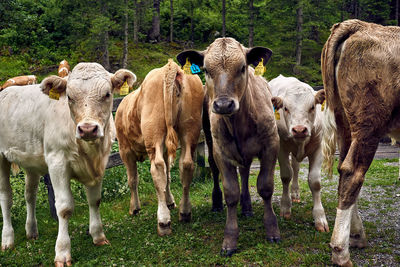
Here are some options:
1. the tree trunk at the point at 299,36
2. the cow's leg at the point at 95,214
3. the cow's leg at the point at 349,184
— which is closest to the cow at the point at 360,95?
the cow's leg at the point at 349,184

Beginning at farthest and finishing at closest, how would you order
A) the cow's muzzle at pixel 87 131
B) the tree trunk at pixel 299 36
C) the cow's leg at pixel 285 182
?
1. the tree trunk at pixel 299 36
2. the cow's leg at pixel 285 182
3. the cow's muzzle at pixel 87 131

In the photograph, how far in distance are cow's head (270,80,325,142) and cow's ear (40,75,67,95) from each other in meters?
2.82

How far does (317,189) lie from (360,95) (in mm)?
1909

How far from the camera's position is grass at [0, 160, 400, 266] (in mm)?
4688

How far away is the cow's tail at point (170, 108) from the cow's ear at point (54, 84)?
55.9 inches

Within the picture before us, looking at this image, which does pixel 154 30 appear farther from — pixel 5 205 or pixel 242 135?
pixel 242 135

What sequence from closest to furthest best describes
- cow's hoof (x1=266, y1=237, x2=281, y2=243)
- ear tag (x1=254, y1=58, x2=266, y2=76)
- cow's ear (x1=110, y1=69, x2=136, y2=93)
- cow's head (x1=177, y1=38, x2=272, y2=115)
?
1. cow's head (x1=177, y1=38, x2=272, y2=115)
2. cow's ear (x1=110, y1=69, x2=136, y2=93)
3. cow's hoof (x1=266, y1=237, x2=281, y2=243)
4. ear tag (x1=254, y1=58, x2=266, y2=76)

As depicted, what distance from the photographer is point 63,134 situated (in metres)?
4.85

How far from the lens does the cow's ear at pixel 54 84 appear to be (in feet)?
15.6

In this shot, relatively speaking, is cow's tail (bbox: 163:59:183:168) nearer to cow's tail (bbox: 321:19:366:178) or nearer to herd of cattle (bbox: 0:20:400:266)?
herd of cattle (bbox: 0:20:400:266)

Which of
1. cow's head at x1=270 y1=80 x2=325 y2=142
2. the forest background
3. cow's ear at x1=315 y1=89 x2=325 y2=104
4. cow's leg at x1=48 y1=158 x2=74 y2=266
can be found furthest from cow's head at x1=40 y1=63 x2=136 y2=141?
the forest background

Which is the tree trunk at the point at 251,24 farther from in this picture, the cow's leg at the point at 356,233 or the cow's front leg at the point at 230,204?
the cow's leg at the point at 356,233

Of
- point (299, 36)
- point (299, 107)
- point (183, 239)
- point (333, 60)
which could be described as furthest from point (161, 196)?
point (299, 36)

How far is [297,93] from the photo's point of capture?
5.85 m
